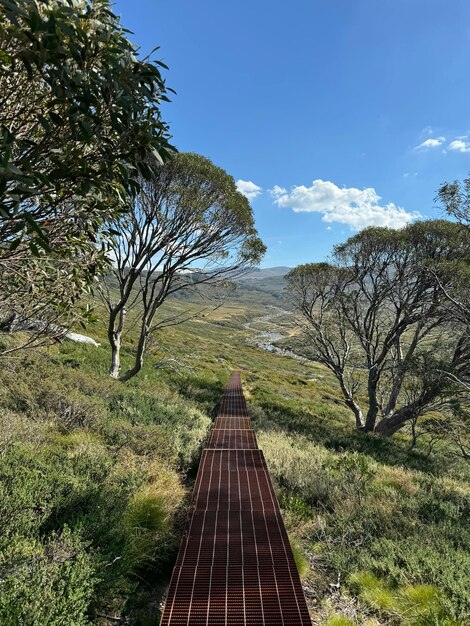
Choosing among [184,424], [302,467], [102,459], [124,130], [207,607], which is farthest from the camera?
[184,424]

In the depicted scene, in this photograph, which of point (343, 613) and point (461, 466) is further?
point (461, 466)

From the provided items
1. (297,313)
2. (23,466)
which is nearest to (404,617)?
(23,466)

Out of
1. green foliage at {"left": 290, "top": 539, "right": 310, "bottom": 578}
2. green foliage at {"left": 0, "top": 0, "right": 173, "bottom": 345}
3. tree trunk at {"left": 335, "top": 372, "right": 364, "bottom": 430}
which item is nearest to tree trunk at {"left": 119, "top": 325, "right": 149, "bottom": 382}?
green foliage at {"left": 290, "top": 539, "right": 310, "bottom": 578}

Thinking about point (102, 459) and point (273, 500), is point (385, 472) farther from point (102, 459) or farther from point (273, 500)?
point (102, 459)

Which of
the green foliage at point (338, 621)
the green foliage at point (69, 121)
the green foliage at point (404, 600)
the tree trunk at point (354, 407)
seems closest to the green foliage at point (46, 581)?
the green foliage at point (338, 621)

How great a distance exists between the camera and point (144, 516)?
4973 millimetres

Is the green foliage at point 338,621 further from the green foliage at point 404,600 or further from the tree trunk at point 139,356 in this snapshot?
the tree trunk at point 139,356

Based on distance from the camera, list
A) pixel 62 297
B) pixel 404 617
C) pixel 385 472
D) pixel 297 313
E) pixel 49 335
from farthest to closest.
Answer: pixel 297 313
pixel 385 472
pixel 49 335
pixel 62 297
pixel 404 617

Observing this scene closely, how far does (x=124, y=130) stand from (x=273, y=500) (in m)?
6.04

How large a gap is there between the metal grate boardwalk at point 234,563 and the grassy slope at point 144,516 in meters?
0.39

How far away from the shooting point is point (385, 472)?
9648 millimetres

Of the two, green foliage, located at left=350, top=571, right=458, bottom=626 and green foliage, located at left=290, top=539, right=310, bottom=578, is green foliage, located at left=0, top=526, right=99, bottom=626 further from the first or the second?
green foliage, located at left=350, top=571, right=458, bottom=626

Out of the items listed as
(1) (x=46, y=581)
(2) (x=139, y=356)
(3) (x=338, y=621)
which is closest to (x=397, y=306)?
(2) (x=139, y=356)

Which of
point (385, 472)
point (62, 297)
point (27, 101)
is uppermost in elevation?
point (27, 101)
